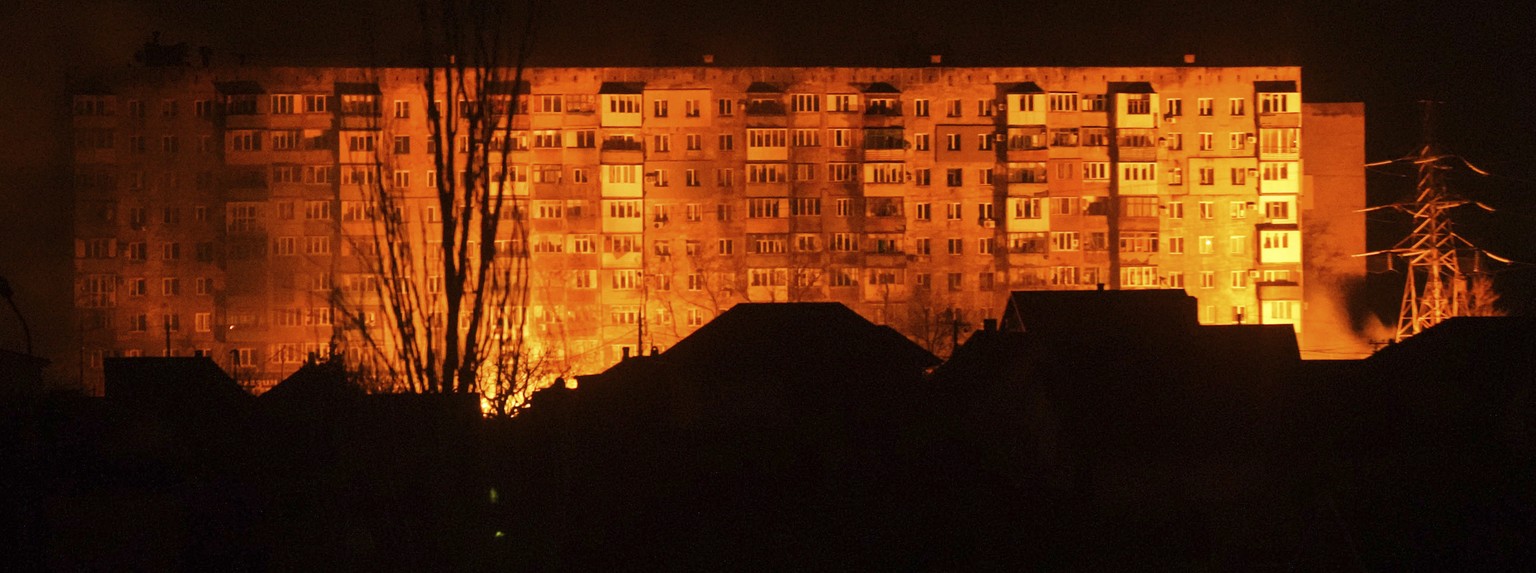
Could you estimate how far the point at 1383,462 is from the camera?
741 inches

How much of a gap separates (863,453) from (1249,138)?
40.2 m

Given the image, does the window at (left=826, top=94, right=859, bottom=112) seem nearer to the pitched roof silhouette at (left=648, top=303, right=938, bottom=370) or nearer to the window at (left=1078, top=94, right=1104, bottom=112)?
the window at (left=1078, top=94, right=1104, bottom=112)

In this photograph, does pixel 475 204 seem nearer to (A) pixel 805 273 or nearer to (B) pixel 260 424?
(B) pixel 260 424

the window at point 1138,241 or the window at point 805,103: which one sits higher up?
the window at point 805,103

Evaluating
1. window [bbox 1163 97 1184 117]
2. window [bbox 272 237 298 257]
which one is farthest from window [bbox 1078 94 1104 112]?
window [bbox 272 237 298 257]

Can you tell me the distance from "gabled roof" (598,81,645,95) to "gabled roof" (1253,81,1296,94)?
2376 centimetres

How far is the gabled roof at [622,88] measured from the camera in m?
55.3

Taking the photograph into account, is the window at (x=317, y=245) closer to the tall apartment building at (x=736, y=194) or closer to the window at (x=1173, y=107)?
the tall apartment building at (x=736, y=194)

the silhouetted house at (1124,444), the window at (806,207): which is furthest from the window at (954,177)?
the silhouetted house at (1124,444)

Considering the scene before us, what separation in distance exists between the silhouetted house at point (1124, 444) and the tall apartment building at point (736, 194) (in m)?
32.8

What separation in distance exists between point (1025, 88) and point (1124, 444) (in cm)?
3910

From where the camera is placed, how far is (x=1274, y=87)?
5700cm

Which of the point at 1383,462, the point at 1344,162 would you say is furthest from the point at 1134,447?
the point at 1344,162

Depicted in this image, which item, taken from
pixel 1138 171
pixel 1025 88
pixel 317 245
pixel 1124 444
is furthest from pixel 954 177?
pixel 1124 444
